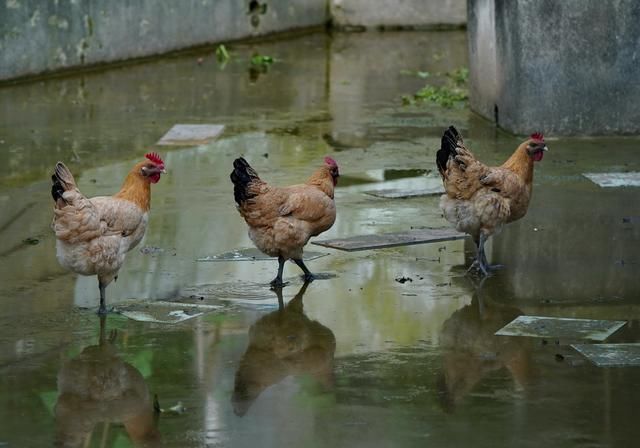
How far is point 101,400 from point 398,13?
57.9 feet

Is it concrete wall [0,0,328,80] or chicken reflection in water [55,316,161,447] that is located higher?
concrete wall [0,0,328,80]

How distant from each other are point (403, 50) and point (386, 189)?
1000 centimetres

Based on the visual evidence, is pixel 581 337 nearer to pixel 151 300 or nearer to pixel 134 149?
pixel 151 300

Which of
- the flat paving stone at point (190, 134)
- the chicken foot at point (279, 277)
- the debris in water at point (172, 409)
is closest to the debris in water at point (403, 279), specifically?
the chicken foot at point (279, 277)

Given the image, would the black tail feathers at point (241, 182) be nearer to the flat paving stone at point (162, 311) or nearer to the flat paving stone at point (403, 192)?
the flat paving stone at point (162, 311)

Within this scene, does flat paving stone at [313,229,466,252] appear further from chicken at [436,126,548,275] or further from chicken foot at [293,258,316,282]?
chicken foot at [293,258,316,282]

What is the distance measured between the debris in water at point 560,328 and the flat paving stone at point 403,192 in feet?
11.7

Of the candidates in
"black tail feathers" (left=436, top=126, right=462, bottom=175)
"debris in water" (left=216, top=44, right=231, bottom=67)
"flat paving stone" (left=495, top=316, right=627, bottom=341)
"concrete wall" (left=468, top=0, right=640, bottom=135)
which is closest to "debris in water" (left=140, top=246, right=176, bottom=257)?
"black tail feathers" (left=436, top=126, right=462, bottom=175)

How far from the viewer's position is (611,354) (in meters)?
7.02

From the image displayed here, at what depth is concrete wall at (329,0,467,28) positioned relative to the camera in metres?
23.3

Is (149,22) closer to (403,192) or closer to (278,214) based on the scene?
(403,192)

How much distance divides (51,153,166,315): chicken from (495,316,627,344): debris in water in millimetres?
2378

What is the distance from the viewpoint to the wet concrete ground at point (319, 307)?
612 cm

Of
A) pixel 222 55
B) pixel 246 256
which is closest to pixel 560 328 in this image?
pixel 246 256
